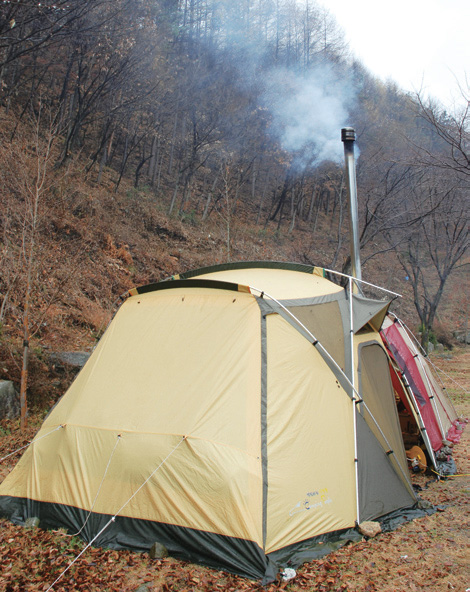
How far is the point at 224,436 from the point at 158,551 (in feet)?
3.25

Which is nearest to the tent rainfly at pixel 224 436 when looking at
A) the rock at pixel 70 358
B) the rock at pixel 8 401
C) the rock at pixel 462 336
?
the rock at pixel 8 401

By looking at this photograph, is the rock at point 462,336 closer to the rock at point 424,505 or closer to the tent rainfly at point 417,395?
the tent rainfly at point 417,395

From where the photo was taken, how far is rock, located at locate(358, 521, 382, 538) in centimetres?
397

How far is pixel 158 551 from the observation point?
3570 millimetres

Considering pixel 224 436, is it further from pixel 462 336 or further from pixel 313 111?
pixel 462 336

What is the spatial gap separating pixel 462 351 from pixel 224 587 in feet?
60.0

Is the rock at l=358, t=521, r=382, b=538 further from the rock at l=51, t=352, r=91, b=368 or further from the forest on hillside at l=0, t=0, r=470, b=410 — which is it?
the rock at l=51, t=352, r=91, b=368

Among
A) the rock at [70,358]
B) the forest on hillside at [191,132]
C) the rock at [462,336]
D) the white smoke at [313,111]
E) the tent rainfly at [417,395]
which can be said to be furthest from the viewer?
the rock at [462,336]

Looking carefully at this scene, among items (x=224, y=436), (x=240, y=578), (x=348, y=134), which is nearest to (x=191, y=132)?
(x=348, y=134)

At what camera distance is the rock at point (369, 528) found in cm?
397

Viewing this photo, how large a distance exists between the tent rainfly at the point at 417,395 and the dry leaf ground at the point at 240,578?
6.02ft

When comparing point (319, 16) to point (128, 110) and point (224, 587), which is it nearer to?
point (128, 110)

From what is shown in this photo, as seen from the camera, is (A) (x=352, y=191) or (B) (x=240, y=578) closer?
(B) (x=240, y=578)

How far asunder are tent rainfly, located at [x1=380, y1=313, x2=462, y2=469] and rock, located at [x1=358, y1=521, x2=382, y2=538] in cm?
201
